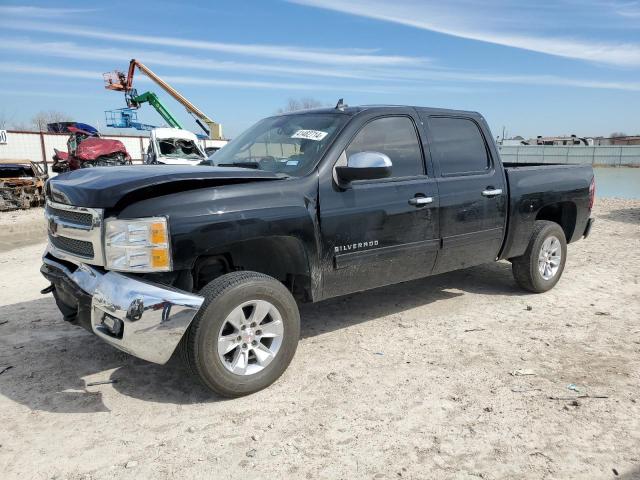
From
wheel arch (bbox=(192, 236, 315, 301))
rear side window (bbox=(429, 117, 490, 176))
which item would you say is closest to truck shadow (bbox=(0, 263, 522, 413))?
wheel arch (bbox=(192, 236, 315, 301))

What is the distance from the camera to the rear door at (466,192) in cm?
455

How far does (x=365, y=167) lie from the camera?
3.62 metres

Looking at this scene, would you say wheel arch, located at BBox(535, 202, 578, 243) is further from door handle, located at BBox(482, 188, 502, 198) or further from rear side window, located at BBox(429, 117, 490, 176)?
rear side window, located at BBox(429, 117, 490, 176)

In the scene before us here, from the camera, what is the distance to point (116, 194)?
3027 mm

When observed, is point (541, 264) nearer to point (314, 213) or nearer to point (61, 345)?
point (314, 213)

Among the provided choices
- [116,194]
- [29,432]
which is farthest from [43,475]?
[116,194]

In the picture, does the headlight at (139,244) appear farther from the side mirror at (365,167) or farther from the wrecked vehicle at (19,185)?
the wrecked vehicle at (19,185)

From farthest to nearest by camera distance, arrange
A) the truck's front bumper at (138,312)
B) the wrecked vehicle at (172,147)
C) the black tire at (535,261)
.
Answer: the wrecked vehicle at (172,147) → the black tire at (535,261) → the truck's front bumper at (138,312)

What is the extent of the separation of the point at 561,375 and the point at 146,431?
2.86m

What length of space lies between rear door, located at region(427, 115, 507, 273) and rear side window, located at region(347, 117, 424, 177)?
21 cm

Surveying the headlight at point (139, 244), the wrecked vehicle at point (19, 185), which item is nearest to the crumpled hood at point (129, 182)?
the headlight at point (139, 244)

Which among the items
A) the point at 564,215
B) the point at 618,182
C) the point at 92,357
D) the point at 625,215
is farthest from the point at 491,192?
the point at 618,182

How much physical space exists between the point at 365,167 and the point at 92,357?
8.60 feet

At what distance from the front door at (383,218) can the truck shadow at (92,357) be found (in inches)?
33.4
